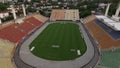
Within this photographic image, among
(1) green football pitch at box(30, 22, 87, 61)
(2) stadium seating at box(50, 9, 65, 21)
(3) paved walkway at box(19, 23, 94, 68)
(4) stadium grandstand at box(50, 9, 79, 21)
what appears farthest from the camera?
(2) stadium seating at box(50, 9, 65, 21)

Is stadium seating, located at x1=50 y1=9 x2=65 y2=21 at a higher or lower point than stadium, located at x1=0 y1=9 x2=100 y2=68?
lower

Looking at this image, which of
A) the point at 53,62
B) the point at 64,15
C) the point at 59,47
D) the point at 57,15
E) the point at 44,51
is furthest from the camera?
the point at 64,15

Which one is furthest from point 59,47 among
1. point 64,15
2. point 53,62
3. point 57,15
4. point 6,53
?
point 64,15

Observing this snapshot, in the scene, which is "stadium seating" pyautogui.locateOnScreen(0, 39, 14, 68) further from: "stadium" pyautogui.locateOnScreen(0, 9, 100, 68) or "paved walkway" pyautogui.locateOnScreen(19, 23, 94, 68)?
"paved walkway" pyautogui.locateOnScreen(19, 23, 94, 68)

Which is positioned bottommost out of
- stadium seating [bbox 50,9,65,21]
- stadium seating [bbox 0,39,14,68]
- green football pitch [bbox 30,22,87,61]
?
stadium seating [bbox 50,9,65,21]

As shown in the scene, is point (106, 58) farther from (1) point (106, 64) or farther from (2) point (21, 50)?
(2) point (21, 50)

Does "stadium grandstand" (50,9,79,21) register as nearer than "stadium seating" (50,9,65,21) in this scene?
Yes

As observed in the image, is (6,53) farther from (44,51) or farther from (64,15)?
(64,15)

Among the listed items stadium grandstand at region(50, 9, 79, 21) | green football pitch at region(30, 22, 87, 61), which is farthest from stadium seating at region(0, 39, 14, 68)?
stadium grandstand at region(50, 9, 79, 21)

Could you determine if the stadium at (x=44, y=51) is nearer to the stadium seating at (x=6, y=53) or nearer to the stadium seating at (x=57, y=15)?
the stadium seating at (x=6, y=53)

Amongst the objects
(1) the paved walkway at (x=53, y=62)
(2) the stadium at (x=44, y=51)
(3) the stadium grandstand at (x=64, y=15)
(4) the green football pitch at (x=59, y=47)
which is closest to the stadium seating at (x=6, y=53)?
(2) the stadium at (x=44, y=51)

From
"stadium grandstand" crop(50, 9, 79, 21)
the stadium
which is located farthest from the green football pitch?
"stadium grandstand" crop(50, 9, 79, 21)

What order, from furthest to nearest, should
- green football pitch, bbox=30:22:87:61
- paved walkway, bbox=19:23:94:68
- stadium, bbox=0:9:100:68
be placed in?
green football pitch, bbox=30:22:87:61 → stadium, bbox=0:9:100:68 → paved walkway, bbox=19:23:94:68
